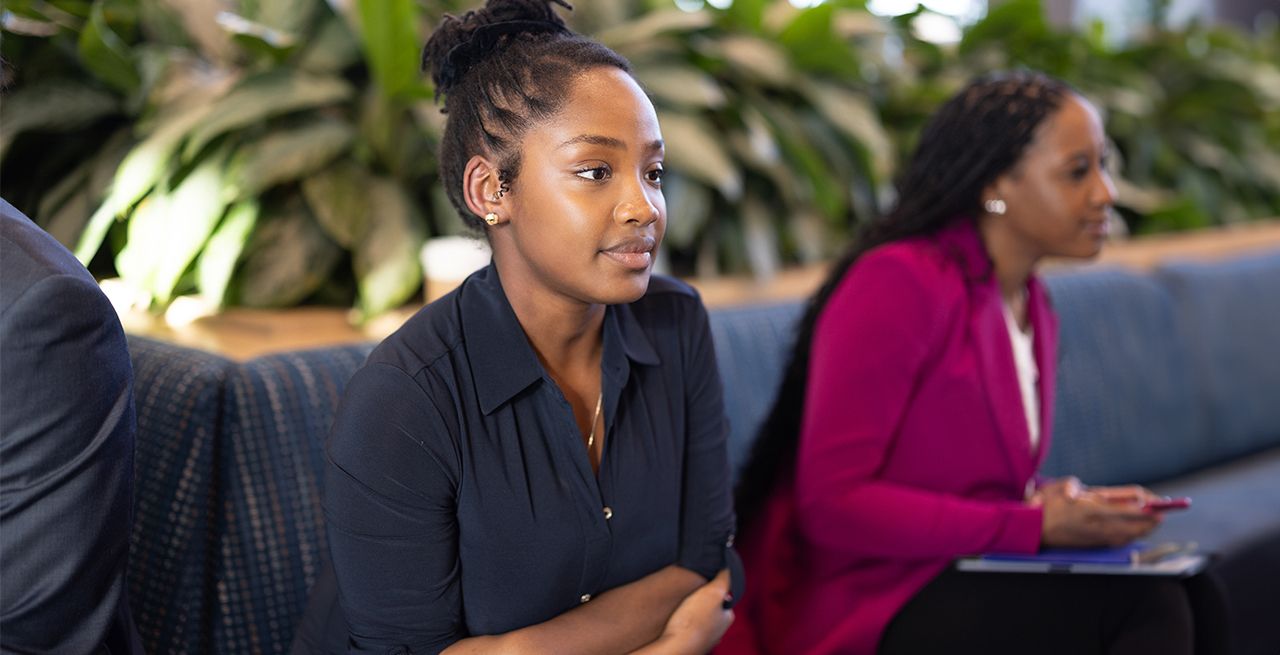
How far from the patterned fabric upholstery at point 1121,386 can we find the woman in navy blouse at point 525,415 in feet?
4.74

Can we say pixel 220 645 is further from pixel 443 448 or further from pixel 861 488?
pixel 861 488

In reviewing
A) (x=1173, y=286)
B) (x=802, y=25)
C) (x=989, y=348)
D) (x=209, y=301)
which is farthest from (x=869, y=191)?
(x=209, y=301)

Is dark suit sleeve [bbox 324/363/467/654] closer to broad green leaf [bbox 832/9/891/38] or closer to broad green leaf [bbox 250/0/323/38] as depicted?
broad green leaf [bbox 250/0/323/38]

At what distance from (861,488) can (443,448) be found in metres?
0.71

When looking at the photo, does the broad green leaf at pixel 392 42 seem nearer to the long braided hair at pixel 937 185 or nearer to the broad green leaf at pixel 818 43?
the long braided hair at pixel 937 185

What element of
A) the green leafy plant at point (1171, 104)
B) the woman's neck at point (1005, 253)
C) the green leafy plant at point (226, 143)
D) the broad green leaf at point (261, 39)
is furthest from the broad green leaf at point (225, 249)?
the green leafy plant at point (1171, 104)

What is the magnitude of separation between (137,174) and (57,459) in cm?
101

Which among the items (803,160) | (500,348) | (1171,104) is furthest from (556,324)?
(1171,104)

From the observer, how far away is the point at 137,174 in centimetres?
195

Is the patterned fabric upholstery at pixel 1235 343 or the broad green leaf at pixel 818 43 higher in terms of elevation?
the broad green leaf at pixel 818 43

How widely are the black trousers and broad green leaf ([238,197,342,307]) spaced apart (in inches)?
44.5

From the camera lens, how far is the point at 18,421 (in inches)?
40.9

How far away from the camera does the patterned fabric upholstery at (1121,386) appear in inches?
102

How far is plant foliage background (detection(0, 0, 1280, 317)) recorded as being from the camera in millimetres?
2020
